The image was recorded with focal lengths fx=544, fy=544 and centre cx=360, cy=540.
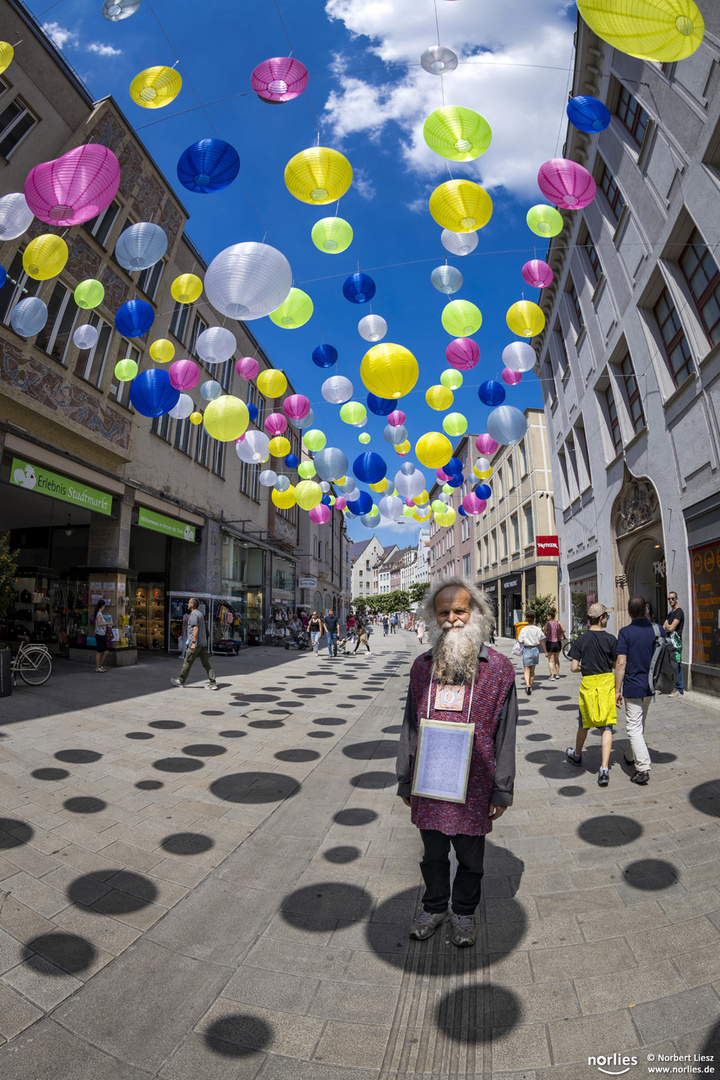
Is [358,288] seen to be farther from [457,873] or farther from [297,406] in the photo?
[457,873]

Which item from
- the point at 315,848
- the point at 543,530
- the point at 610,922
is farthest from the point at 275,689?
the point at 543,530

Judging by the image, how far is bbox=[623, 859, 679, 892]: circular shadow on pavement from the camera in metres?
3.34

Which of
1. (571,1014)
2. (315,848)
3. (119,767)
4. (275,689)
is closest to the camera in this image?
(571,1014)

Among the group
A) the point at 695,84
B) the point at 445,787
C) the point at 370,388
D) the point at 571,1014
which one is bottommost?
the point at 571,1014

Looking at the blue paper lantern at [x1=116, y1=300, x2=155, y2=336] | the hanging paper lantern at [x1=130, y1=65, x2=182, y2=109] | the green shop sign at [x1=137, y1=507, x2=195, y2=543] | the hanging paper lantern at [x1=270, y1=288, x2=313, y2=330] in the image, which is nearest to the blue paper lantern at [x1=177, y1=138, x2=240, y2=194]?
the hanging paper lantern at [x1=130, y1=65, x2=182, y2=109]

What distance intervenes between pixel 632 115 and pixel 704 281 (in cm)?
525

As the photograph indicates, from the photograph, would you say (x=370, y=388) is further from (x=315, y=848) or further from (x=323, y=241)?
(x=315, y=848)

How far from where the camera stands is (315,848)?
402 cm

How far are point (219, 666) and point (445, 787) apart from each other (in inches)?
551

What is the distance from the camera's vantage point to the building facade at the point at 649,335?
973 centimetres

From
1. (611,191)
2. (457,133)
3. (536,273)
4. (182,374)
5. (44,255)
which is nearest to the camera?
(457,133)

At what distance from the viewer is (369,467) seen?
12375 millimetres

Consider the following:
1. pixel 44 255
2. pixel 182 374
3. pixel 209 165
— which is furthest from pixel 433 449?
Answer: pixel 44 255

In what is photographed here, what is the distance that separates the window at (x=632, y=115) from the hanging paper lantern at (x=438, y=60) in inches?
314
